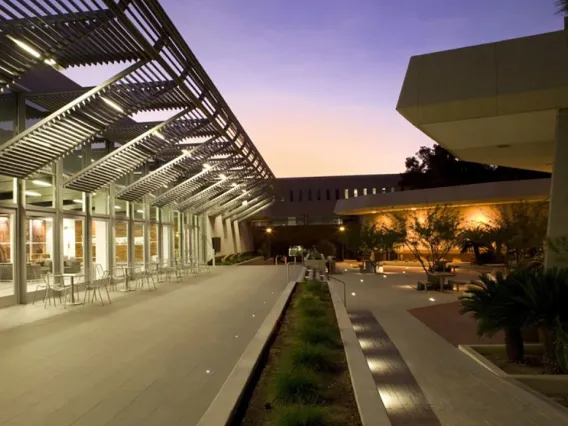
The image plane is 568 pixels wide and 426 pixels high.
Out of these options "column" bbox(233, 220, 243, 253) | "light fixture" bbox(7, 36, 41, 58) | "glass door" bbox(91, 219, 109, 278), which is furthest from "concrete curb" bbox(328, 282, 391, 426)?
"column" bbox(233, 220, 243, 253)

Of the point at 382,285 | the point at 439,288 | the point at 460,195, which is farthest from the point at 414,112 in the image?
the point at 460,195

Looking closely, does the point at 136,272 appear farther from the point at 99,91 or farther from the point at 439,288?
the point at 439,288

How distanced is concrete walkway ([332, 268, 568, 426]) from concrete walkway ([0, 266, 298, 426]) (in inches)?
77.0

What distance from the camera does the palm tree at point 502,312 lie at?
6500 millimetres

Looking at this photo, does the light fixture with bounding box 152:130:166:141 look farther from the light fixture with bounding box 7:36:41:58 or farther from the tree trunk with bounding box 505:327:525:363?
the tree trunk with bounding box 505:327:525:363

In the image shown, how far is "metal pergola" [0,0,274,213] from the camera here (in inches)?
294

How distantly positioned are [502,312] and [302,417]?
155 inches

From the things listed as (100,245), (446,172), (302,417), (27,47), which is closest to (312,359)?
(302,417)

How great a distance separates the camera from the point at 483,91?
22.7 feet

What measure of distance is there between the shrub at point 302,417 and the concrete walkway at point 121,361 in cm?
95

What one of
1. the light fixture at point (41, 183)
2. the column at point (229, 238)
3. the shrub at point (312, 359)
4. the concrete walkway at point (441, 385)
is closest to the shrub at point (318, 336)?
the concrete walkway at point (441, 385)

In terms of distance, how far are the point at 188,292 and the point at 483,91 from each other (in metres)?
10.4

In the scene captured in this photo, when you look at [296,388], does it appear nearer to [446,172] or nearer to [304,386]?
[304,386]

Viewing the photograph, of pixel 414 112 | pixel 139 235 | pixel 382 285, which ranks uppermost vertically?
pixel 414 112
